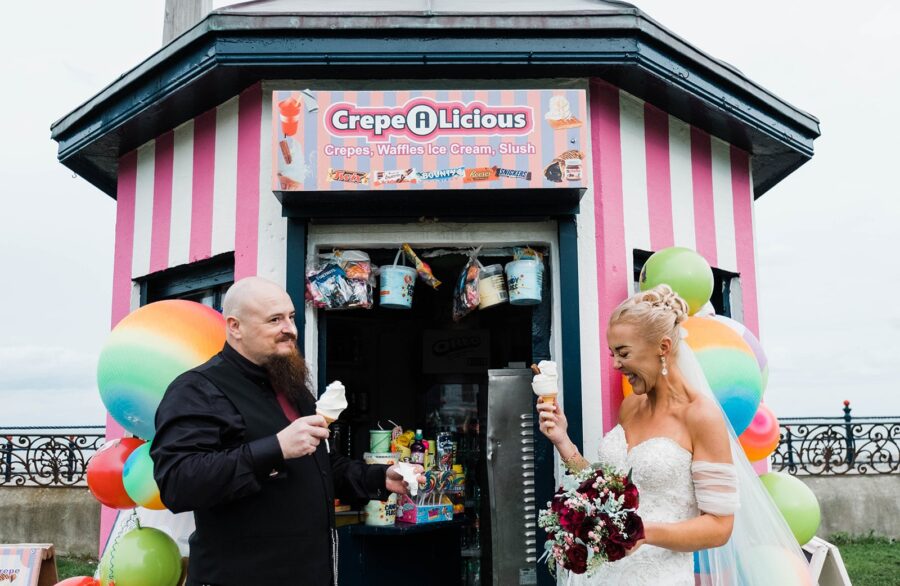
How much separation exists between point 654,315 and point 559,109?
62.2 inches

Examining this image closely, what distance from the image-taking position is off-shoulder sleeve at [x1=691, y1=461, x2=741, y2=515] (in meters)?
2.34

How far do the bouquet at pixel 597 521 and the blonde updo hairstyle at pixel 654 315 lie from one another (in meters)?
0.54

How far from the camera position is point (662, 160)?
443 cm

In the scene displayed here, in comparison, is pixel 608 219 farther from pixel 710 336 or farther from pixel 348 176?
pixel 348 176

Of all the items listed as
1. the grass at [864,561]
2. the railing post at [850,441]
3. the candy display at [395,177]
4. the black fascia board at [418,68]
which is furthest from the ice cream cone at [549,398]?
the railing post at [850,441]

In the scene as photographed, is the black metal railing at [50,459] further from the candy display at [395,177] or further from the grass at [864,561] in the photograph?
the candy display at [395,177]

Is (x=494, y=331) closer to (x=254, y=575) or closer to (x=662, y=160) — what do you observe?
(x=662, y=160)

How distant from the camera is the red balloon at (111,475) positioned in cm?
355

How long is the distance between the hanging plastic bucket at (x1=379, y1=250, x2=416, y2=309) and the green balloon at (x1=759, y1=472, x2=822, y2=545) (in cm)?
235

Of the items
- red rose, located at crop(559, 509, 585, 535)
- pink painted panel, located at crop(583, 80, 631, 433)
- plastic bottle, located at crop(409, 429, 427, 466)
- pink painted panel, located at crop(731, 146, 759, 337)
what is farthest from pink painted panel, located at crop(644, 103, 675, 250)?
red rose, located at crop(559, 509, 585, 535)

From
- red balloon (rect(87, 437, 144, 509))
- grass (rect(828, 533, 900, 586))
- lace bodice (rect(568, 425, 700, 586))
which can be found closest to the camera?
lace bodice (rect(568, 425, 700, 586))

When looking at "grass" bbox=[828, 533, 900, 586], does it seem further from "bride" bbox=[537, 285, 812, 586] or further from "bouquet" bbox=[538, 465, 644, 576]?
"bouquet" bbox=[538, 465, 644, 576]

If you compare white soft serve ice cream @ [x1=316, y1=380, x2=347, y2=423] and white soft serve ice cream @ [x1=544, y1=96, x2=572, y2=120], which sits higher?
white soft serve ice cream @ [x1=544, y1=96, x2=572, y2=120]

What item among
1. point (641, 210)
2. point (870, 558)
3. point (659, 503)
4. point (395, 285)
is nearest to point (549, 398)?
point (659, 503)
